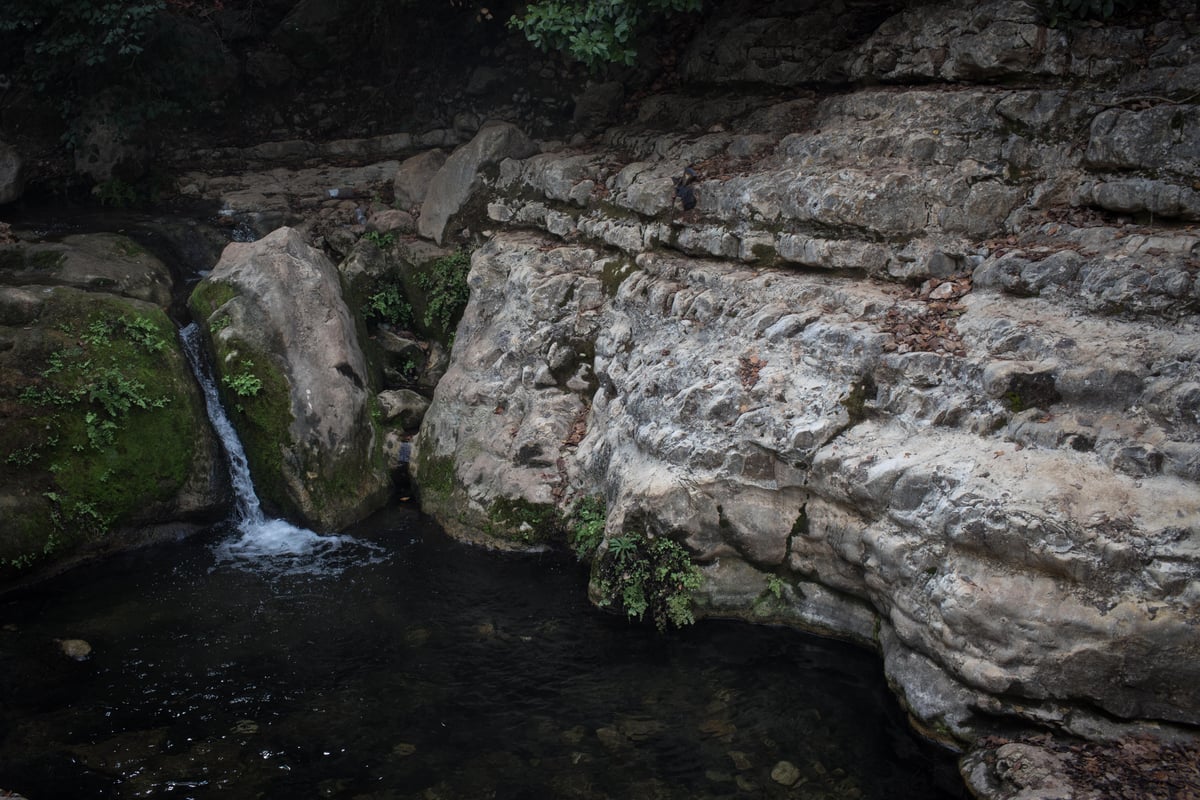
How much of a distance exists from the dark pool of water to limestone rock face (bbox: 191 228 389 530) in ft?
4.78

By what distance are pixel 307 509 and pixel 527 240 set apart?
540 centimetres

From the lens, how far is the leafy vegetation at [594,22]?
36.2 ft

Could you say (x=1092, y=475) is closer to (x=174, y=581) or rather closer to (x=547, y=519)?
(x=547, y=519)

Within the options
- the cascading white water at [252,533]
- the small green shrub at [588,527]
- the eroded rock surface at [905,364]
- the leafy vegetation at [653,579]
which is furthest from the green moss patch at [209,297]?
the leafy vegetation at [653,579]

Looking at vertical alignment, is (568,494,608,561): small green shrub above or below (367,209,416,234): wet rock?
below

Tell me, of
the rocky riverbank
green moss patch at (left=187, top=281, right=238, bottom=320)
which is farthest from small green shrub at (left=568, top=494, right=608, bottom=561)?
green moss patch at (left=187, top=281, right=238, bottom=320)

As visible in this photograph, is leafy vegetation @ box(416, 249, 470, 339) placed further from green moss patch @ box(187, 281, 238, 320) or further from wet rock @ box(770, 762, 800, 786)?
wet rock @ box(770, 762, 800, 786)

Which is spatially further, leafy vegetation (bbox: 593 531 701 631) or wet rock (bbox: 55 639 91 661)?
leafy vegetation (bbox: 593 531 701 631)

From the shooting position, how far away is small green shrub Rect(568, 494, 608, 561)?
10.5 m

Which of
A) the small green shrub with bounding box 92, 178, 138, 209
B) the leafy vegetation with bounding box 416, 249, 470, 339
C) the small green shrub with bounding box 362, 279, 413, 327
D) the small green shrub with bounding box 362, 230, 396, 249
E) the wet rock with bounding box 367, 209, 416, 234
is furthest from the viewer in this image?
the small green shrub with bounding box 92, 178, 138, 209

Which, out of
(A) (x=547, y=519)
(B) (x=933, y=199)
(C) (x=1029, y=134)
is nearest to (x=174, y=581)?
(A) (x=547, y=519)

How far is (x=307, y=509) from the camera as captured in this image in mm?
11781

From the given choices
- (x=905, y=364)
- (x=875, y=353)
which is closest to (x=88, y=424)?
(x=875, y=353)

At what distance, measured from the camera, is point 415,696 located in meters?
8.42
